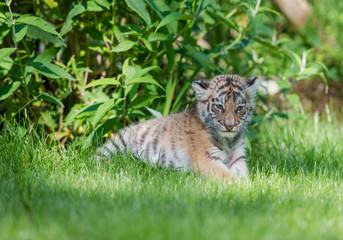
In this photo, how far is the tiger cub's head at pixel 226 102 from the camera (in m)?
3.84

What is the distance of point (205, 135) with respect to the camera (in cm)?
402

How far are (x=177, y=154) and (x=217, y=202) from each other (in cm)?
115

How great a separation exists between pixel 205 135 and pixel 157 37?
99 centimetres

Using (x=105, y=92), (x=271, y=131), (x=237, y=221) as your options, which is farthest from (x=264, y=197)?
(x=271, y=131)

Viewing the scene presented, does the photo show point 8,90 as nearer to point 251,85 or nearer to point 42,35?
point 42,35

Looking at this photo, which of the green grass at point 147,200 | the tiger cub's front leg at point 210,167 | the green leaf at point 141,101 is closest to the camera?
the green grass at point 147,200

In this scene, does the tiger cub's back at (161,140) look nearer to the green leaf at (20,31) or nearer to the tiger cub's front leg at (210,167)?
the tiger cub's front leg at (210,167)

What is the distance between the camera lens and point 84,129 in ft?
14.4

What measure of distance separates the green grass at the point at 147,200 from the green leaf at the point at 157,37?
3.60 feet

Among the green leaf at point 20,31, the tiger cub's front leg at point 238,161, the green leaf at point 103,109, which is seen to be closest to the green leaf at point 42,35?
the green leaf at point 20,31

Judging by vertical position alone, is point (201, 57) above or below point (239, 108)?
above

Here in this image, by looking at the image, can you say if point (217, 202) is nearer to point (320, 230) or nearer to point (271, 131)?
point (320, 230)

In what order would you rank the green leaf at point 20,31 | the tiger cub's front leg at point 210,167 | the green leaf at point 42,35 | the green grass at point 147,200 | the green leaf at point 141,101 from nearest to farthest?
the green grass at point 147,200 < the green leaf at point 20,31 < the tiger cub's front leg at point 210,167 < the green leaf at point 42,35 < the green leaf at point 141,101

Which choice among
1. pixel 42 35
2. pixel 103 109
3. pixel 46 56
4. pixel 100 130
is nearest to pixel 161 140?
pixel 100 130
